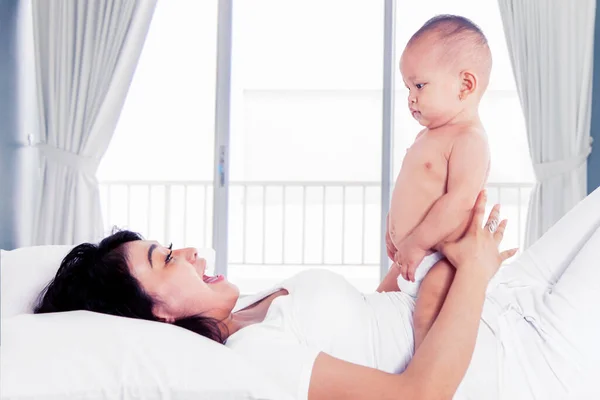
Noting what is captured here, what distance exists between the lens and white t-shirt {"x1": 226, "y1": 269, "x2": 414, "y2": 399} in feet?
3.54

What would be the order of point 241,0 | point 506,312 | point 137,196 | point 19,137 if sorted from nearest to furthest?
point 506,312
point 19,137
point 137,196
point 241,0

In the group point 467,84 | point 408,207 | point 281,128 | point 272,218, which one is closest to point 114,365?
point 408,207

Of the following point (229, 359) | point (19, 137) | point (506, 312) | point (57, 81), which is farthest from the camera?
point (57, 81)

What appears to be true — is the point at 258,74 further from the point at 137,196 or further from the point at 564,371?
the point at 564,371

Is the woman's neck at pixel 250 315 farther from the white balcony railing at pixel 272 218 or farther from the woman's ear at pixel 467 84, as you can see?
the white balcony railing at pixel 272 218

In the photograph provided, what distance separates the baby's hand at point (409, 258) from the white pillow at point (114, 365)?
515 millimetres

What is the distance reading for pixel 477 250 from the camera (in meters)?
1.25

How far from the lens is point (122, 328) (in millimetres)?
1038

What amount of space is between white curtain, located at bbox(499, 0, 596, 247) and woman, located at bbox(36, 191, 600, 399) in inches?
82.5

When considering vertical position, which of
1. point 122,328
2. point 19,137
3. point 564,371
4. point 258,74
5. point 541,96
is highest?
point 258,74

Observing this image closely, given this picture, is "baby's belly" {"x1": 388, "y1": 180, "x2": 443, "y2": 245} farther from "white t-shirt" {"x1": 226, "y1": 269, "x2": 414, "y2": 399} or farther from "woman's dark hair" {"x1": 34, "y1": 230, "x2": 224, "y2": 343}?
"woman's dark hair" {"x1": 34, "y1": 230, "x2": 224, "y2": 343}

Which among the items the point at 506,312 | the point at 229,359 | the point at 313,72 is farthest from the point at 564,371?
the point at 313,72

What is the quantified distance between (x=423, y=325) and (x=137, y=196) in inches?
210

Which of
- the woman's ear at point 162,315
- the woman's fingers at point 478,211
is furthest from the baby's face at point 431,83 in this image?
the woman's ear at point 162,315
